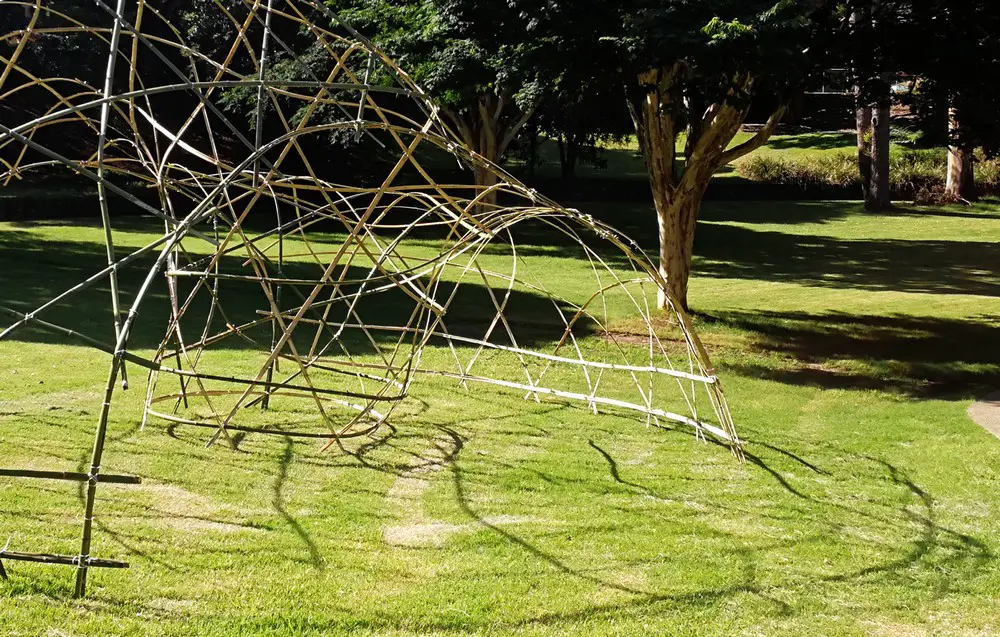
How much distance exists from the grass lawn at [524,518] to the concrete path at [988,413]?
0.55ft

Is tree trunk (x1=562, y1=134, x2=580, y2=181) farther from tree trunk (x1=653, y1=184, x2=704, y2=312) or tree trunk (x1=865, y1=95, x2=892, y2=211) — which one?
tree trunk (x1=653, y1=184, x2=704, y2=312)

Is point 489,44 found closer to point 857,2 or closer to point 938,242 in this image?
point 857,2

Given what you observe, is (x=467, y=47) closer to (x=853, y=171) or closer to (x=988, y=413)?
(x=988, y=413)

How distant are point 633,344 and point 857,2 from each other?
4922 mm

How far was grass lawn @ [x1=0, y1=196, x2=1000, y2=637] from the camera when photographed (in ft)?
18.2

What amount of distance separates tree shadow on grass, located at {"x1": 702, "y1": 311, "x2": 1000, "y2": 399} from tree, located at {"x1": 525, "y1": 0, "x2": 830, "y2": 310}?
5.47ft

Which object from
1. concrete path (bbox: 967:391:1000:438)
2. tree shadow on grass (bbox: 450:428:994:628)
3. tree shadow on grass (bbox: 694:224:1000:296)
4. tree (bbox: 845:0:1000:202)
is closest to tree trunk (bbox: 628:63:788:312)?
tree (bbox: 845:0:1000:202)

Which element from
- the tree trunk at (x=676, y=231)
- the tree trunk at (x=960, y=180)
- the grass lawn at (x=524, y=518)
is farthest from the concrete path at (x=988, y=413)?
the tree trunk at (x=960, y=180)

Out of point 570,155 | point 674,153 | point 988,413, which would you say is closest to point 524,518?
point 988,413

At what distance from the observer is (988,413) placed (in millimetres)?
10266

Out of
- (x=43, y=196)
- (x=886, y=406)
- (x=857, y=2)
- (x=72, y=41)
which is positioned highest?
(x=72, y=41)

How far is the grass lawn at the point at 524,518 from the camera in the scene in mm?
5555

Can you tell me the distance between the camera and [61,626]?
202 inches

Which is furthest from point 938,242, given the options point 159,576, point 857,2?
point 159,576
